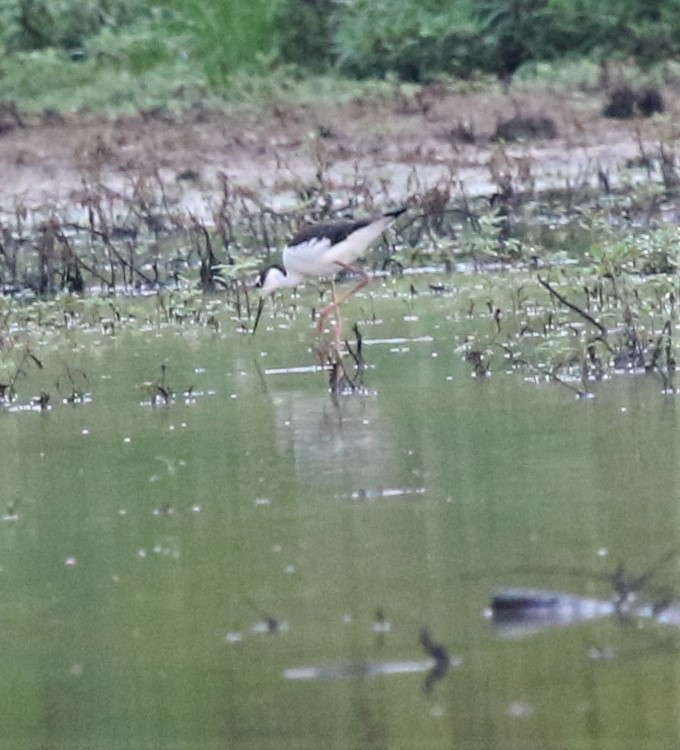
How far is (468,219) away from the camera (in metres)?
13.5

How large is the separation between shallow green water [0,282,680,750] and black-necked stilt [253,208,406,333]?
1737 millimetres

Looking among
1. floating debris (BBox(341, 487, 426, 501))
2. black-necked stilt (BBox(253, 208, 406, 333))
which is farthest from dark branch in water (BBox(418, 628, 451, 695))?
black-necked stilt (BBox(253, 208, 406, 333))

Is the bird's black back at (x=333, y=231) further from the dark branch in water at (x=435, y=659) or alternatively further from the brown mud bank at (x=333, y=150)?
the dark branch in water at (x=435, y=659)

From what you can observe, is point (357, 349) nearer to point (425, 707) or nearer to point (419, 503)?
point (419, 503)

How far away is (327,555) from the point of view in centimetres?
566

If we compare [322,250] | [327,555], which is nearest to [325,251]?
[322,250]

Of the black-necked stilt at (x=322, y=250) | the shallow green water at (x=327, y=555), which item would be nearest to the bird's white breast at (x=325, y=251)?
the black-necked stilt at (x=322, y=250)

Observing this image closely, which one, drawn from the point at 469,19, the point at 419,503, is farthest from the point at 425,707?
the point at 469,19

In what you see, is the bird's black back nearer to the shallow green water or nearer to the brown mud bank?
the shallow green water

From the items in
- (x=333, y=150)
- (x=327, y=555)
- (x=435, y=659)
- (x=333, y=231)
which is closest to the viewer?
(x=435, y=659)

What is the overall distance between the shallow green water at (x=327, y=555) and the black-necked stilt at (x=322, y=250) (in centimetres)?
174

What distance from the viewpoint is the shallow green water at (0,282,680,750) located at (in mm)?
4398

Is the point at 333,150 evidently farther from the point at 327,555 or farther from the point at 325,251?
the point at 327,555

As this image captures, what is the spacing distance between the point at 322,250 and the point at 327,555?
499cm
